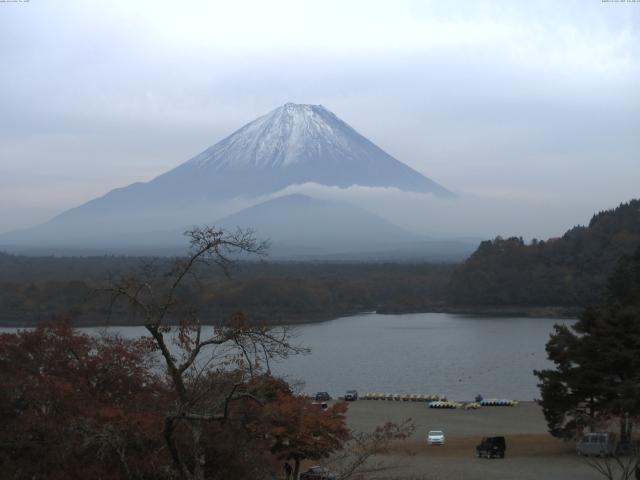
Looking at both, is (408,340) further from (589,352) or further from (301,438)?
(301,438)

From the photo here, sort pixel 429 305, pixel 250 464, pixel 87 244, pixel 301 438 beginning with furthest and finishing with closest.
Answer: pixel 87 244 < pixel 429 305 < pixel 301 438 < pixel 250 464

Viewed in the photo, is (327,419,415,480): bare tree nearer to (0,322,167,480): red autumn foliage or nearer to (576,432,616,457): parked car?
(0,322,167,480): red autumn foliage

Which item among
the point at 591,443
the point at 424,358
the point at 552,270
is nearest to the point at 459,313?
the point at 552,270

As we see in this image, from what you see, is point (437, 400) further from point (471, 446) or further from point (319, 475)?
point (319, 475)

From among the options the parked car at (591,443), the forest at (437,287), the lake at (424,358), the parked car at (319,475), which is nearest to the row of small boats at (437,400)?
the lake at (424,358)

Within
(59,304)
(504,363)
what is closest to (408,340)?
(504,363)

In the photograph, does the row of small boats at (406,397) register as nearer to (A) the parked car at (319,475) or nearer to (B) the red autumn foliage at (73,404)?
(A) the parked car at (319,475)

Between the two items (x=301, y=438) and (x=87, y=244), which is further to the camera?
(x=87, y=244)

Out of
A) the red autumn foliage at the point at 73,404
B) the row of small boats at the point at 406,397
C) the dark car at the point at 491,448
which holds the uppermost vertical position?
the red autumn foliage at the point at 73,404
